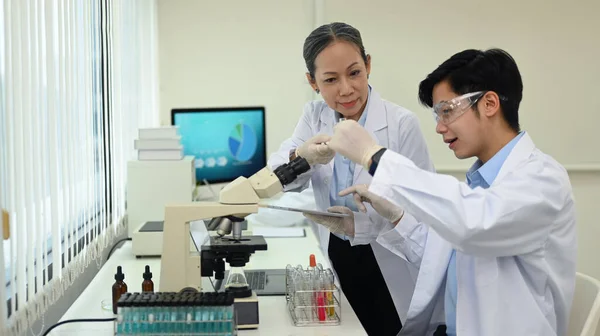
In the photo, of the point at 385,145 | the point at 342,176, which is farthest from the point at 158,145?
the point at 385,145

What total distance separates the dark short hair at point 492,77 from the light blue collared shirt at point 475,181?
74 millimetres

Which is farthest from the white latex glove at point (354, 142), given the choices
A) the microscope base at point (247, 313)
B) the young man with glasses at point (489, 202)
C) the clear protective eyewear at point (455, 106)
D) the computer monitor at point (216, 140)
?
the computer monitor at point (216, 140)

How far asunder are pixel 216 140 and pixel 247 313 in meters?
2.17

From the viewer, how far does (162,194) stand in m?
2.86

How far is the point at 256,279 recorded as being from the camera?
2006mm

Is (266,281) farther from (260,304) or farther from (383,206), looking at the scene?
(383,206)

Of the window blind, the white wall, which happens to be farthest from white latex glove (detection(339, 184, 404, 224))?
the white wall

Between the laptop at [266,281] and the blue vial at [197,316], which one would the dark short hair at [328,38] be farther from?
the blue vial at [197,316]

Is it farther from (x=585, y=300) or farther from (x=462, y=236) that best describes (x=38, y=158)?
(x=585, y=300)

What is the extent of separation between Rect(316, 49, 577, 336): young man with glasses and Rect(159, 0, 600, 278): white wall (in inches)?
90.8

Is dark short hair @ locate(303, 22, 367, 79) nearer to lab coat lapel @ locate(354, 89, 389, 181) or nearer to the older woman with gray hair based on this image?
the older woman with gray hair

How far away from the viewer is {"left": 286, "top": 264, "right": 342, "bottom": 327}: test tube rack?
1.61 meters

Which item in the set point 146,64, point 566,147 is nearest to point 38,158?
point 146,64

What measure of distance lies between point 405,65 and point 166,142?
1616 mm
